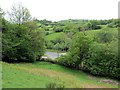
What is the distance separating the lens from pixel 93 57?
33812 mm

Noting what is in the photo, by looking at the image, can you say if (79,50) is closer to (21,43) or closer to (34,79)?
(21,43)

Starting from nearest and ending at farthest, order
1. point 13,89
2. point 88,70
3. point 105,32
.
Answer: point 13,89, point 88,70, point 105,32

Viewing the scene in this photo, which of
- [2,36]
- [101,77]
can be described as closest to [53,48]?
[2,36]

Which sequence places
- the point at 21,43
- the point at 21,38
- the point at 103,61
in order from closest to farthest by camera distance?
the point at 103,61
the point at 21,43
the point at 21,38

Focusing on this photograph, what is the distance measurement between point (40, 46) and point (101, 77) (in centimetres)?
1462

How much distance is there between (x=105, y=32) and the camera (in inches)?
2283

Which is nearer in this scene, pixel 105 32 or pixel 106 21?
pixel 105 32

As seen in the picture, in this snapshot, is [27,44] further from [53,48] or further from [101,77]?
[53,48]

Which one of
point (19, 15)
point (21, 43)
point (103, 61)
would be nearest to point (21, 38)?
point (21, 43)

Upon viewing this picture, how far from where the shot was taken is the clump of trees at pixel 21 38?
1495 inches

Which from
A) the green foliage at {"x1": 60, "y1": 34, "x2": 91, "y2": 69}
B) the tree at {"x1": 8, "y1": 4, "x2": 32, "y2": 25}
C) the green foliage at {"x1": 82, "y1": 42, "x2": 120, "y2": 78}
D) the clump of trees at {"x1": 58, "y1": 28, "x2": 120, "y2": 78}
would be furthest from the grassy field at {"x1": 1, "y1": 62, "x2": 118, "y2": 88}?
the tree at {"x1": 8, "y1": 4, "x2": 32, "y2": 25}

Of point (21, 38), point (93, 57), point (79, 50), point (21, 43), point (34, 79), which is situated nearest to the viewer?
point (34, 79)

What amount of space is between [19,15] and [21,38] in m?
6.79

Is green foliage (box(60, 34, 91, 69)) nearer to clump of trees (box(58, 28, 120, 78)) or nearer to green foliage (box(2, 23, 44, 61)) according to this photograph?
clump of trees (box(58, 28, 120, 78))
